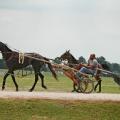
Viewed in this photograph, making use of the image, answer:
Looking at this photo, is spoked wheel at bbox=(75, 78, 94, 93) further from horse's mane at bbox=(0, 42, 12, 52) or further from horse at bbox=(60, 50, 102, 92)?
horse's mane at bbox=(0, 42, 12, 52)

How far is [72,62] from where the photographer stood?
1380 inches

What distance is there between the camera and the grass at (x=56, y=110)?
22.6 metres

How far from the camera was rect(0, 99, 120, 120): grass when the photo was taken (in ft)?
74.3

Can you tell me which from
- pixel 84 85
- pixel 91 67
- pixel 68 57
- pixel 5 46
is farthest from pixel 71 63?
pixel 5 46

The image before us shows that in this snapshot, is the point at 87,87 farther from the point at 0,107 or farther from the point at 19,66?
the point at 0,107

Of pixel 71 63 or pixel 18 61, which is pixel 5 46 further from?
pixel 71 63

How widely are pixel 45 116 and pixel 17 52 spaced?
10.2 meters

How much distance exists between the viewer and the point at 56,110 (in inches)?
929

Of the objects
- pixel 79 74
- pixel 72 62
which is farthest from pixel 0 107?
pixel 72 62

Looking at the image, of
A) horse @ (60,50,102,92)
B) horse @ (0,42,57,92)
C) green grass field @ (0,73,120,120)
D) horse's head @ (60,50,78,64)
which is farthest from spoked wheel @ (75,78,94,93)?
green grass field @ (0,73,120,120)

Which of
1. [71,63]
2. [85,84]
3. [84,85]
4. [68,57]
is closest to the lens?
[85,84]

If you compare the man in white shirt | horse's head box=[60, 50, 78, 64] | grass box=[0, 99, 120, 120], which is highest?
horse's head box=[60, 50, 78, 64]

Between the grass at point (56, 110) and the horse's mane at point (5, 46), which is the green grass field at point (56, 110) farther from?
the horse's mane at point (5, 46)

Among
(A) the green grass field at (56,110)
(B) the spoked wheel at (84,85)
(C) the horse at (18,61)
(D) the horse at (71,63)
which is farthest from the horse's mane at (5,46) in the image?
(A) the green grass field at (56,110)
